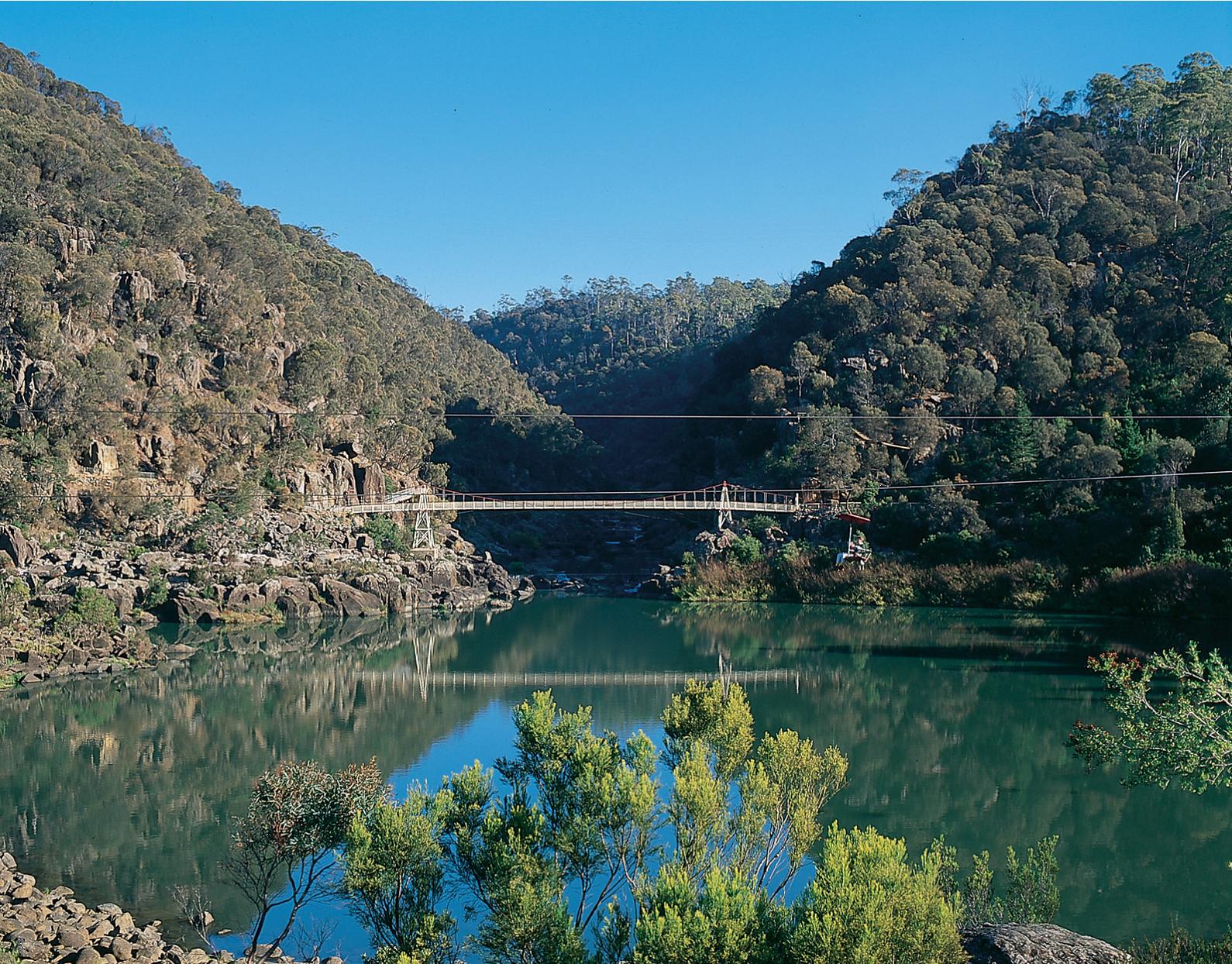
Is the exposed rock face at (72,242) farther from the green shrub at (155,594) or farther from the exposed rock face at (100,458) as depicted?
the green shrub at (155,594)

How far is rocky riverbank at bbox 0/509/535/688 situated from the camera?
22.4m

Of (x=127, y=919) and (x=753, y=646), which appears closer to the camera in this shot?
(x=127, y=919)

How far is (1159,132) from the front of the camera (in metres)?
46.0

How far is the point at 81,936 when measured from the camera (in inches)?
359

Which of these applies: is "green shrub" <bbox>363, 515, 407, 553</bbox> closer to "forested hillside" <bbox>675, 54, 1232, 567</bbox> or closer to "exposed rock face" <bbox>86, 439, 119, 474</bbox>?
"exposed rock face" <bbox>86, 439, 119, 474</bbox>

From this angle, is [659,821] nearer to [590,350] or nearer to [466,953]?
[466,953]

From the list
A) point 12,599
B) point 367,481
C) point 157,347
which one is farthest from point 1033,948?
point 157,347

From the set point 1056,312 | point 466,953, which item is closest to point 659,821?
point 466,953

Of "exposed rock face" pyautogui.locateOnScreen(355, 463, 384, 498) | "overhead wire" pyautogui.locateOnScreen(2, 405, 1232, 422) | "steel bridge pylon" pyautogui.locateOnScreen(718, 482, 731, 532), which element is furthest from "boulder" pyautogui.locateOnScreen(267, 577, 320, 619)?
"steel bridge pylon" pyautogui.locateOnScreen(718, 482, 731, 532)

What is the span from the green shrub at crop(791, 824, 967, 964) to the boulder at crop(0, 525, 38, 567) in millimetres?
25498

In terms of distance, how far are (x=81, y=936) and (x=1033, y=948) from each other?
7.39 meters

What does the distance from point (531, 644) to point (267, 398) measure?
16.5 metres

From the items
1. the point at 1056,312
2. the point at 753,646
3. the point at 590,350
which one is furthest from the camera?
the point at 590,350

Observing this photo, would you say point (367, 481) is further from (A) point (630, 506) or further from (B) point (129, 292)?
(B) point (129, 292)
